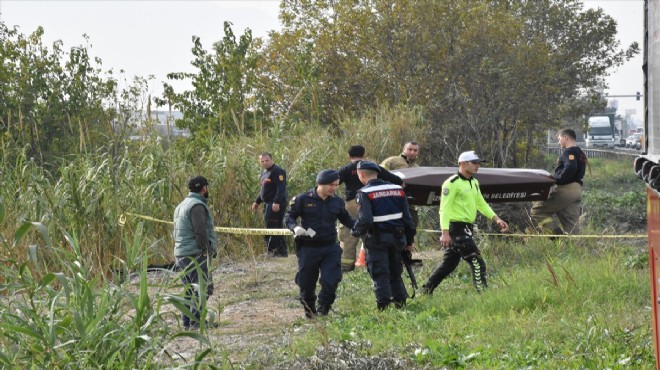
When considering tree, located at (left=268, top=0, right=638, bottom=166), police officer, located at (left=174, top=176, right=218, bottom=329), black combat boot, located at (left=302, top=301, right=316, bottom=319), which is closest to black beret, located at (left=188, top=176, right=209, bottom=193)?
police officer, located at (left=174, top=176, right=218, bottom=329)

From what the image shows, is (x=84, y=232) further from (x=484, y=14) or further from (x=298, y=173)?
(x=484, y=14)

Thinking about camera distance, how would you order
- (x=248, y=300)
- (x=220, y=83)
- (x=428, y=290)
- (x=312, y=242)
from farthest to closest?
(x=220, y=83)
(x=248, y=300)
(x=428, y=290)
(x=312, y=242)

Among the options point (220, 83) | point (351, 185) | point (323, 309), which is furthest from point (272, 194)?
point (220, 83)

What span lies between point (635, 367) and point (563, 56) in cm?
3191

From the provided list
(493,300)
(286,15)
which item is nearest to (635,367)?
(493,300)

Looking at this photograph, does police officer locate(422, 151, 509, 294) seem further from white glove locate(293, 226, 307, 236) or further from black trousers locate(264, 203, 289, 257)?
black trousers locate(264, 203, 289, 257)

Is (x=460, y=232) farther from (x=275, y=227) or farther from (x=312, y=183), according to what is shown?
(x=312, y=183)

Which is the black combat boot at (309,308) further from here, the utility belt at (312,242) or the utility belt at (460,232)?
the utility belt at (460,232)

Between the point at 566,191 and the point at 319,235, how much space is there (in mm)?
5313

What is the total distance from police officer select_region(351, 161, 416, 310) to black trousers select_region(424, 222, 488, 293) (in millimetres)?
685

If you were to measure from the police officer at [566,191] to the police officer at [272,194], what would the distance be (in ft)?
12.1

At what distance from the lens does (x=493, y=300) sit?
944cm

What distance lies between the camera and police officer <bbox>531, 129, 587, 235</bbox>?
13906 mm

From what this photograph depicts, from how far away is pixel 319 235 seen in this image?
32.8ft
